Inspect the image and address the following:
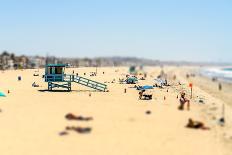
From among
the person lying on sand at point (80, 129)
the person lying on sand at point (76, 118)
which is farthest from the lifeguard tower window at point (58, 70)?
the person lying on sand at point (80, 129)

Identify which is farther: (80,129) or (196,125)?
(196,125)

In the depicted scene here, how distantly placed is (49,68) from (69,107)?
1275 cm

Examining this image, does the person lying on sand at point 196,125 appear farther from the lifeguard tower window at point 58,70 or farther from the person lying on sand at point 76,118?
the lifeguard tower window at point 58,70

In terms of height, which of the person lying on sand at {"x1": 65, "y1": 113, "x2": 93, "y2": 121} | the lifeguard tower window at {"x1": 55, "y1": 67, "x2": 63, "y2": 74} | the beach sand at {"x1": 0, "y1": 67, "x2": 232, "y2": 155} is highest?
the lifeguard tower window at {"x1": 55, "y1": 67, "x2": 63, "y2": 74}

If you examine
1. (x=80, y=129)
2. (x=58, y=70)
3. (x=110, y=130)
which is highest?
(x=58, y=70)

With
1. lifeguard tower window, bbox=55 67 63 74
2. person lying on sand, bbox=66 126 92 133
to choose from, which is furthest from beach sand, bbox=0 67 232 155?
lifeguard tower window, bbox=55 67 63 74

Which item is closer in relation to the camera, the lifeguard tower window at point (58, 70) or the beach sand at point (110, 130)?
the beach sand at point (110, 130)

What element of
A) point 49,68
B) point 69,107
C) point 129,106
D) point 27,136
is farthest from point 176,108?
point 49,68

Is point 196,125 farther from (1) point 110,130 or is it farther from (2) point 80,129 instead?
(2) point 80,129

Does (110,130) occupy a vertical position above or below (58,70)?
below

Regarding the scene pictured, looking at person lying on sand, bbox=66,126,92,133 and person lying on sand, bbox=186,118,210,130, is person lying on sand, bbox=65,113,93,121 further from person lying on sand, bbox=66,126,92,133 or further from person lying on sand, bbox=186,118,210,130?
person lying on sand, bbox=186,118,210,130

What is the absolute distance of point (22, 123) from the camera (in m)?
22.1

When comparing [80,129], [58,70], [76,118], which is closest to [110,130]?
[80,129]

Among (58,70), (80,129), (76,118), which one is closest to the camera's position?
(80,129)
